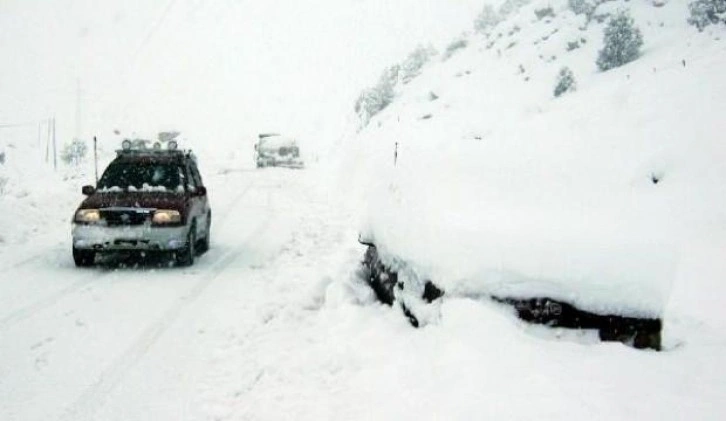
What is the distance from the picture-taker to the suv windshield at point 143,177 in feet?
37.2

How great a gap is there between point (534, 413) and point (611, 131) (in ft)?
37.4

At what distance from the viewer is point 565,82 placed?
22.8 meters

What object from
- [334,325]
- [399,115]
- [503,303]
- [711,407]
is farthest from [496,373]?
[399,115]

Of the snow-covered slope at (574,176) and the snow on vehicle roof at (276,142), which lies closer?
the snow-covered slope at (574,176)

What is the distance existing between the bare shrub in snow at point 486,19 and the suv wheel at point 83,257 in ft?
113

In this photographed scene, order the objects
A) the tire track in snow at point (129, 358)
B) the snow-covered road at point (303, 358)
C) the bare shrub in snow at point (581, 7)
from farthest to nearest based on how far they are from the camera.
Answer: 1. the bare shrub in snow at point (581, 7)
2. the tire track in snow at point (129, 358)
3. the snow-covered road at point (303, 358)

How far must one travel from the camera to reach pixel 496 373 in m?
4.52

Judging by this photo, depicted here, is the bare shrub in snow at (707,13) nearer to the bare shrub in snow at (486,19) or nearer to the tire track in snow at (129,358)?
the tire track in snow at (129,358)

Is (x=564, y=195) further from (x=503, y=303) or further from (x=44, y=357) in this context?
(x=44, y=357)

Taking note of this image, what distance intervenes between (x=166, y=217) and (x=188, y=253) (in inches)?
30.2

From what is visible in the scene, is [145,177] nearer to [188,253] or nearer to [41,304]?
[188,253]

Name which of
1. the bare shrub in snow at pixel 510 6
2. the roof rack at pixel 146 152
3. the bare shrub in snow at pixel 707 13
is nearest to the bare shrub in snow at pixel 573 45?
the bare shrub in snow at pixel 707 13

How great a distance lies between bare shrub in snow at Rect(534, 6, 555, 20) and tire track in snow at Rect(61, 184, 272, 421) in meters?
28.5

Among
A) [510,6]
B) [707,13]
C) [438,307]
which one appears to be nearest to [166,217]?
→ [438,307]
